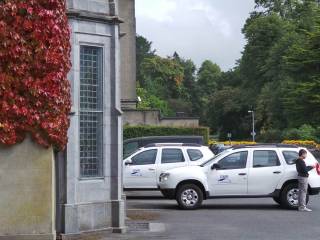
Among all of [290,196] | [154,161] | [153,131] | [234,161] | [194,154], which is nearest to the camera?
[290,196]

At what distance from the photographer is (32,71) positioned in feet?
40.2

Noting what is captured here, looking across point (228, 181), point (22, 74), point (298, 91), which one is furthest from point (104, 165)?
point (298, 91)

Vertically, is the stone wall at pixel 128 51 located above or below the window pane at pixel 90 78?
above

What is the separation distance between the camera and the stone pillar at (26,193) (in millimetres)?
12195

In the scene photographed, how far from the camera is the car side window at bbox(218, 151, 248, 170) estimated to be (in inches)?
780

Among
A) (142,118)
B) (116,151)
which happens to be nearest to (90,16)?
(116,151)

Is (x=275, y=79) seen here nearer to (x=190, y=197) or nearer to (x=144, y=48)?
(x=190, y=197)

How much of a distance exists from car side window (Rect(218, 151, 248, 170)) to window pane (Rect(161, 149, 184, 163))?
11.7 ft

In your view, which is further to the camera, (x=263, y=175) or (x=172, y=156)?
(x=172, y=156)

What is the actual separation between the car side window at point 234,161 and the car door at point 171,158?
3375 mm

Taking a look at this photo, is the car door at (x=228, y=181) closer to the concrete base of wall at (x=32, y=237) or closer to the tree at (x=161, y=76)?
the concrete base of wall at (x=32, y=237)

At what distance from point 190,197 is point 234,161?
1613mm

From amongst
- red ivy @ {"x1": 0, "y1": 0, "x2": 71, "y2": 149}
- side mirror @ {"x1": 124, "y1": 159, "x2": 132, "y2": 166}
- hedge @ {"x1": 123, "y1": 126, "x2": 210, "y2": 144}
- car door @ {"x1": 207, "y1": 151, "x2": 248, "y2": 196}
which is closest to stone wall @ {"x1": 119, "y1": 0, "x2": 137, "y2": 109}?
hedge @ {"x1": 123, "y1": 126, "x2": 210, "y2": 144}

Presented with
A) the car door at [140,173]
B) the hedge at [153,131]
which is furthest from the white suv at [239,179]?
the hedge at [153,131]
